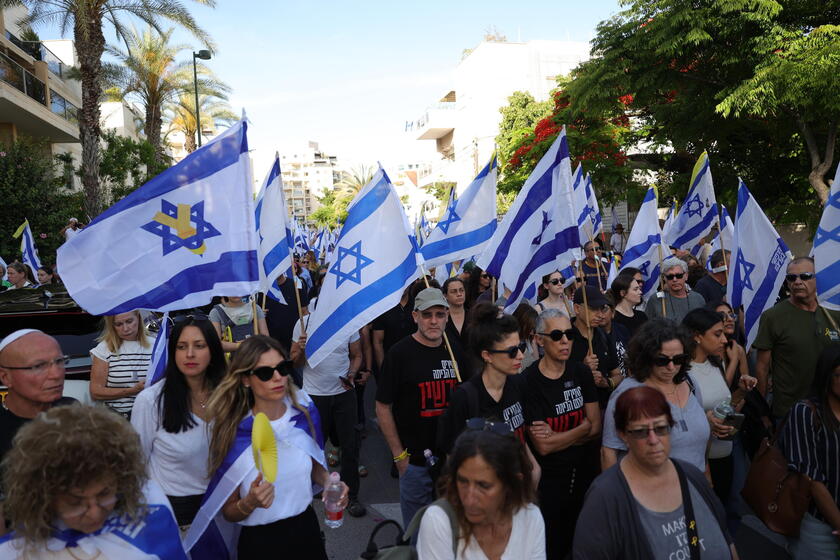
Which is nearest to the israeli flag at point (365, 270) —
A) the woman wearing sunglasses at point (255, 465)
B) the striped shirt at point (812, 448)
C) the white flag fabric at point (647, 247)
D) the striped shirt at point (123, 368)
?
the striped shirt at point (123, 368)

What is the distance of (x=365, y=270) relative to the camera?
4680 millimetres

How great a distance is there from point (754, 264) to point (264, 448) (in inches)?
200

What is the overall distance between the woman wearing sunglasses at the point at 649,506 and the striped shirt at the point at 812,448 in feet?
2.75

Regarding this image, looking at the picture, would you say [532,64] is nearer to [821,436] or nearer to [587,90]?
[587,90]

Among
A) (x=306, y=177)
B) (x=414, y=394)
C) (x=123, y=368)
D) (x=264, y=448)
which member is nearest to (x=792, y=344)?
(x=414, y=394)

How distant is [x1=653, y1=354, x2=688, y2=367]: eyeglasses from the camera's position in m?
3.51

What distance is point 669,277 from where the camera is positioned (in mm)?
6672

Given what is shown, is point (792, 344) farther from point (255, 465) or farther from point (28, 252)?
point (28, 252)

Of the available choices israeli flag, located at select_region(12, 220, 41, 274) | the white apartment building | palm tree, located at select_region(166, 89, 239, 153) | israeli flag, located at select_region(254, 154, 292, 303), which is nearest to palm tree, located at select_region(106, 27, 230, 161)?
palm tree, located at select_region(166, 89, 239, 153)

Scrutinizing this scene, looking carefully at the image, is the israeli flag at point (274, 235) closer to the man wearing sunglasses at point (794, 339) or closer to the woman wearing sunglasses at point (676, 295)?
the woman wearing sunglasses at point (676, 295)

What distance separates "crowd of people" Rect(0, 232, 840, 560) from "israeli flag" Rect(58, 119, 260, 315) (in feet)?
1.70

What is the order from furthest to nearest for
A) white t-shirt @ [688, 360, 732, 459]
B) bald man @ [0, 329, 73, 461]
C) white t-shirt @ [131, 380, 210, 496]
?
white t-shirt @ [688, 360, 732, 459] → white t-shirt @ [131, 380, 210, 496] → bald man @ [0, 329, 73, 461]

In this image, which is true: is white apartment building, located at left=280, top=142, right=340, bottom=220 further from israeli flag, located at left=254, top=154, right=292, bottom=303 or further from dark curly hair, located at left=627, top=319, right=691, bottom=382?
dark curly hair, located at left=627, top=319, right=691, bottom=382

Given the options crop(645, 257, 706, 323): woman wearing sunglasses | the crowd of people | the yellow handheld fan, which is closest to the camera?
the crowd of people
